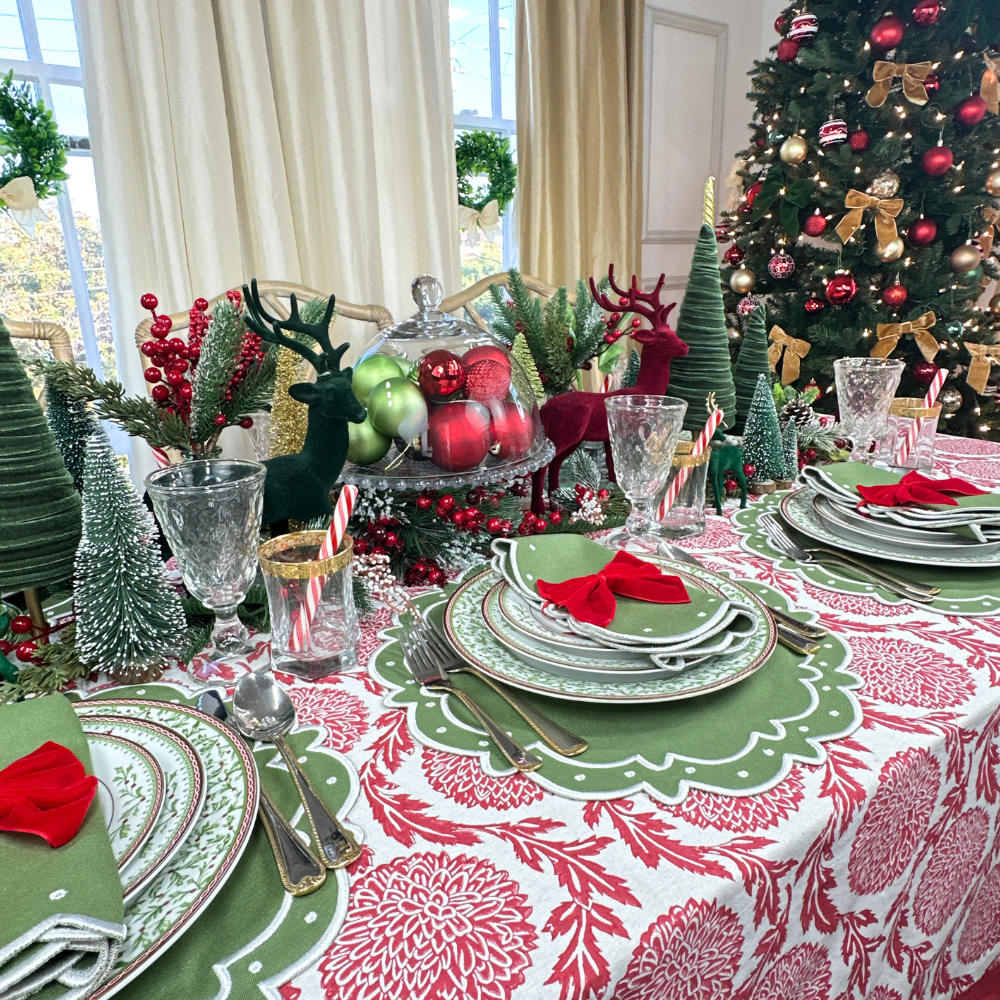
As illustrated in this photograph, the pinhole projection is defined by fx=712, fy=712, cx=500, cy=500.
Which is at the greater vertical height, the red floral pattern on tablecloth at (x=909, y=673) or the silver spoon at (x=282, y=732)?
the silver spoon at (x=282, y=732)

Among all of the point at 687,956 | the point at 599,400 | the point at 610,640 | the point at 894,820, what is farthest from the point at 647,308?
the point at 687,956

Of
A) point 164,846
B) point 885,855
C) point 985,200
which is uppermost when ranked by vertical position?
point 985,200

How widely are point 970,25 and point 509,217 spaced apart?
75.5 inches

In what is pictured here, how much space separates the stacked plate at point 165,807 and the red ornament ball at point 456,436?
0.45 metres

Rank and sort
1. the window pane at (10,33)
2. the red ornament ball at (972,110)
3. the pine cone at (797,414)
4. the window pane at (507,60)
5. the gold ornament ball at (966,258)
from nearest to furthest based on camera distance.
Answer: the pine cone at (797,414)
the window pane at (10,33)
the red ornament ball at (972,110)
the gold ornament ball at (966,258)
the window pane at (507,60)

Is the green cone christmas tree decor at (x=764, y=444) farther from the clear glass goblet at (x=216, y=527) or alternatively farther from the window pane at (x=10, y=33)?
the window pane at (x=10, y=33)

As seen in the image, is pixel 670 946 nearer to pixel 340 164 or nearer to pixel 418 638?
A: pixel 418 638

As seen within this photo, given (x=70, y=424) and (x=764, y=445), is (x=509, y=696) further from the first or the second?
(x=764, y=445)

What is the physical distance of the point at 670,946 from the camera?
1.28 feet

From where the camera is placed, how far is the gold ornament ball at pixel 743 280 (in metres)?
2.82

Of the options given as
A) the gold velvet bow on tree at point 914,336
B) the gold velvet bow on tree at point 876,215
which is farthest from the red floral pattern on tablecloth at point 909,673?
the gold velvet bow on tree at point 876,215

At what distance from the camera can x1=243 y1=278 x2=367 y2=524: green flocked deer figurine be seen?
753 mm

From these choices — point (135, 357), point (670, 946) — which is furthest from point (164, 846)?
point (135, 357)

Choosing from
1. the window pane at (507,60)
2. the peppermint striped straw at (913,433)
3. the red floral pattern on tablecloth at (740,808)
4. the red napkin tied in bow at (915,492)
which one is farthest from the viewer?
the window pane at (507,60)
